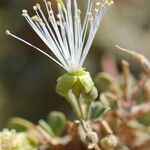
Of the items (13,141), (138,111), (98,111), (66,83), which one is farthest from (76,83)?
(138,111)

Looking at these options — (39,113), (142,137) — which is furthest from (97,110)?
(39,113)

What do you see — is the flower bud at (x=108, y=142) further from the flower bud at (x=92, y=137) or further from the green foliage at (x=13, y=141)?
the green foliage at (x=13, y=141)

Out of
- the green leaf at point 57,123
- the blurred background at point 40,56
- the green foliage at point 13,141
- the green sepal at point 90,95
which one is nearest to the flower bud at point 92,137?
the green sepal at point 90,95

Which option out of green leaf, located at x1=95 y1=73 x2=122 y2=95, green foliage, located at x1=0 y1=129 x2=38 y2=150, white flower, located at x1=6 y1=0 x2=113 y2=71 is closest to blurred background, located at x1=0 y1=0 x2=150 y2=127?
green leaf, located at x1=95 y1=73 x2=122 y2=95

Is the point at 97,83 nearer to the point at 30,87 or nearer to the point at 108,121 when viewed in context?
the point at 108,121

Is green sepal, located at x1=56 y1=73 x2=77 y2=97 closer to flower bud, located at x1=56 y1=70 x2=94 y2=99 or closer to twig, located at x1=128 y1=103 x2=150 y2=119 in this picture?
flower bud, located at x1=56 y1=70 x2=94 y2=99

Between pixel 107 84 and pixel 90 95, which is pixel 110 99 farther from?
pixel 90 95
